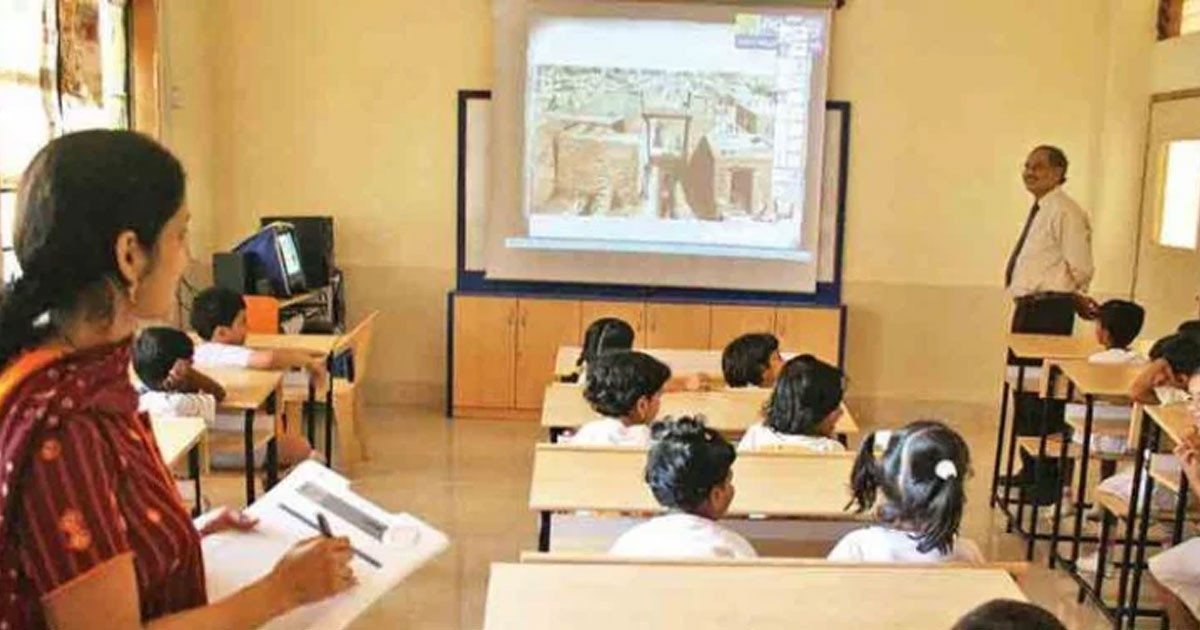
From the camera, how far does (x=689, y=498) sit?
8.29 ft

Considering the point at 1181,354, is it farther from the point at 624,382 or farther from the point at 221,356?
the point at 221,356

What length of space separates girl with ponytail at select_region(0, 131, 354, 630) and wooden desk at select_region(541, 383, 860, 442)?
101 inches

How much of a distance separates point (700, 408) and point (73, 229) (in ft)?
9.95

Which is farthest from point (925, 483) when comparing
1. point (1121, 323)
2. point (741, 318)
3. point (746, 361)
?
point (741, 318)

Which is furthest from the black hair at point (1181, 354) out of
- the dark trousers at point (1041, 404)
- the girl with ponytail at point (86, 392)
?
the girl with ponytail at point (86, 392)

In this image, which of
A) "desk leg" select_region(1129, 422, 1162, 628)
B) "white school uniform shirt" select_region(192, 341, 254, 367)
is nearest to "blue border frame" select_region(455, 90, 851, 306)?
"white school uniform shirt" select_region(192, 341, 254, 367)

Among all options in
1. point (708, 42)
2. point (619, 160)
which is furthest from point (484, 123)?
point (708, 42)

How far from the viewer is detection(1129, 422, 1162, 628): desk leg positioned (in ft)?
12.1

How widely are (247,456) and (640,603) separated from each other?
251 cm

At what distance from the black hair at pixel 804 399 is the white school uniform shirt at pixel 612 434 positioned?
0.39 meters

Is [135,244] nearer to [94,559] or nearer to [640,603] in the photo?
[94,559]

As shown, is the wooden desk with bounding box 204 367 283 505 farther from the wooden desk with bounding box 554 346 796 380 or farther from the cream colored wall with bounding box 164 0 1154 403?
the cream colored wall with bounding box 164 0 1154 403

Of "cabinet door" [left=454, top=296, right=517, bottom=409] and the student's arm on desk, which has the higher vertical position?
the student's arm on desk

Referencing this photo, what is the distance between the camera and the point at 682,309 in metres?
6.71
